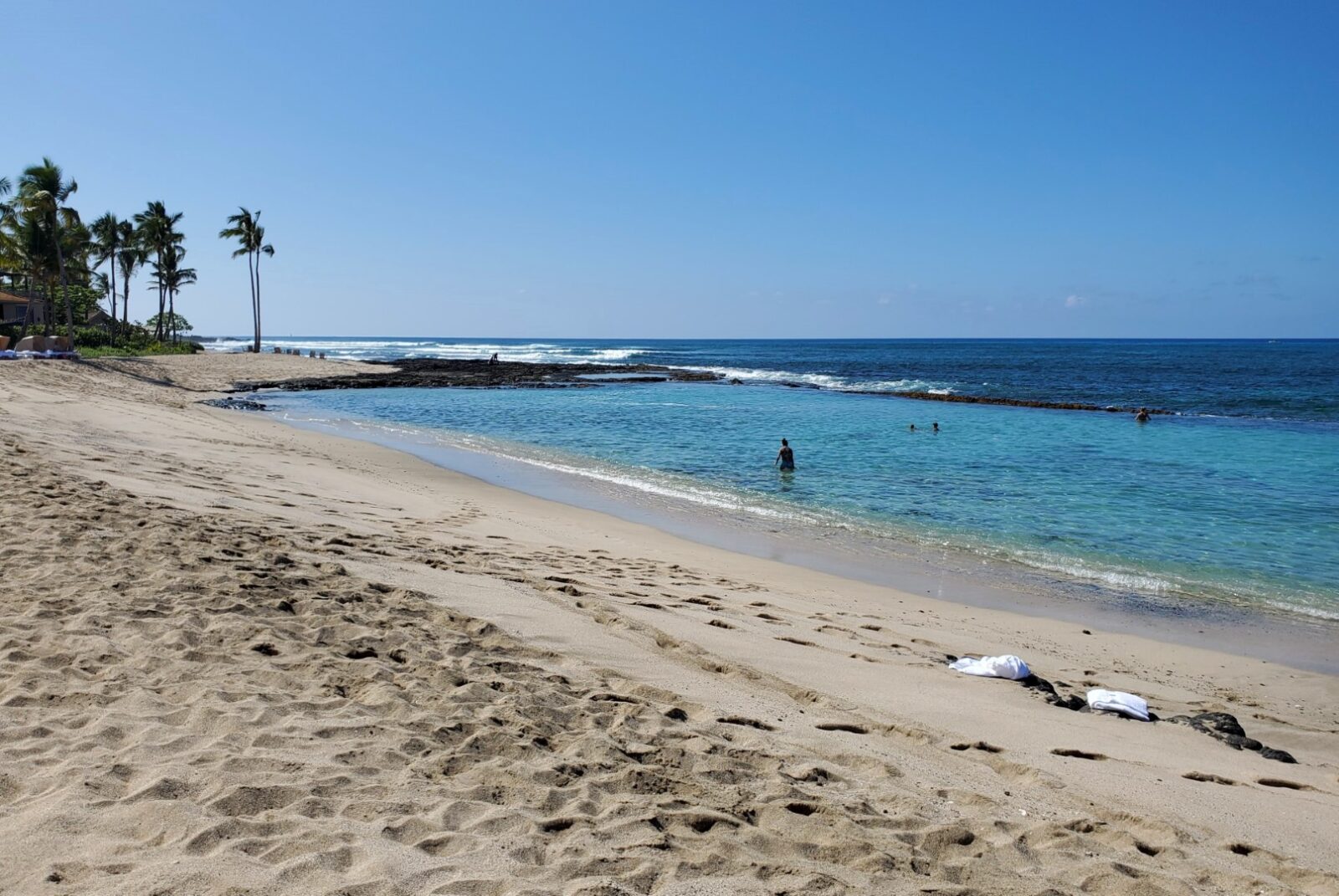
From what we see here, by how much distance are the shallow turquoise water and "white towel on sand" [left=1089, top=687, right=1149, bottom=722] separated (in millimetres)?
4809

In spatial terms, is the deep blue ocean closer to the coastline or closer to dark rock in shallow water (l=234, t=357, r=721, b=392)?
the coastline

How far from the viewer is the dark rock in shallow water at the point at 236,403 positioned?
1125 inches

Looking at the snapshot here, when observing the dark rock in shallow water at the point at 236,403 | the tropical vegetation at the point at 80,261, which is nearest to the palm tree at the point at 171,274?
the tropical vegetation at the point at 80,261

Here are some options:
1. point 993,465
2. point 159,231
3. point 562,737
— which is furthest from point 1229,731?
point 159,231

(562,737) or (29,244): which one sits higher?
(29,244)

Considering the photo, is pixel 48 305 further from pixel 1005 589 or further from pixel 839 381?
pixel 1005 589

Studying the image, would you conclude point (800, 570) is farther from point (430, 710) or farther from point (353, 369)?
point (353, 369)

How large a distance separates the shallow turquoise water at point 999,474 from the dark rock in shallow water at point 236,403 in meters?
1.24

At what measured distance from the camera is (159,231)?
55812mm

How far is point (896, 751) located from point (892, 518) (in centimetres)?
972

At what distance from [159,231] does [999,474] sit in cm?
5850

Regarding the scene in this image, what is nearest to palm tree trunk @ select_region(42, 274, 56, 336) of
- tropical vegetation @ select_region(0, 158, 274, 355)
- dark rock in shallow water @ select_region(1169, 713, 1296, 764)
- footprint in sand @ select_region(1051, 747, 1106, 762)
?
tropical vegetation @ select_region(0, 158, 274, 355)

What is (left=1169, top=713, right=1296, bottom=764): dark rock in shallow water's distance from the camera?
5473 mm

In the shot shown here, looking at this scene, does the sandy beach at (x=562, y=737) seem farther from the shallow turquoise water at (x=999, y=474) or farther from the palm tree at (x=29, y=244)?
the palm tree at (x=29, y=244)
